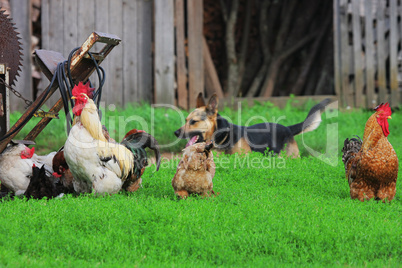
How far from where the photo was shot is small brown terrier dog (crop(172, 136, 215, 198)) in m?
5.23

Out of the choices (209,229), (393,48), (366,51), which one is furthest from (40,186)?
(393,48)

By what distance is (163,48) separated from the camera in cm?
1166

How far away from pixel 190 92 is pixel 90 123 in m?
6.78

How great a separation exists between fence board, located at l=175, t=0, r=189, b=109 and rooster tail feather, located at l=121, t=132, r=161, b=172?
5669mm

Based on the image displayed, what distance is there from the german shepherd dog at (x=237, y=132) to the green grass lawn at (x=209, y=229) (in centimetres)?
173

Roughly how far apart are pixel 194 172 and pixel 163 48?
22.7 feet

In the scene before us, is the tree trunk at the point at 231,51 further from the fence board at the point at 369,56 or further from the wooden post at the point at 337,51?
the fence board at the point at 369,56

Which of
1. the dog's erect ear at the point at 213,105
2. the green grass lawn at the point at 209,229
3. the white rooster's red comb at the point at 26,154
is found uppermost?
the dog's erect ear at the point at 213,105

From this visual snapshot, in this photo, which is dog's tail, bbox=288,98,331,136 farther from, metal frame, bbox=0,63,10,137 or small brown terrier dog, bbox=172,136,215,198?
metal frame, bbox=0,63,10,137

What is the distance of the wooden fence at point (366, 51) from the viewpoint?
12.2 m

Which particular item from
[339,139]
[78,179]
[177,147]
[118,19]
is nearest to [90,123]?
[78,179]

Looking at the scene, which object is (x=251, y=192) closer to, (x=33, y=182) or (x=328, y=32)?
(x=33, y=182)

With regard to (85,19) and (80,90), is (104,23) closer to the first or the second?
(85,19)

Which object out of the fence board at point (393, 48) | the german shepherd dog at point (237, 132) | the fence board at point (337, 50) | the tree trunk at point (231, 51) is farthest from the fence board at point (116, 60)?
the fence board at point (393, 48)
